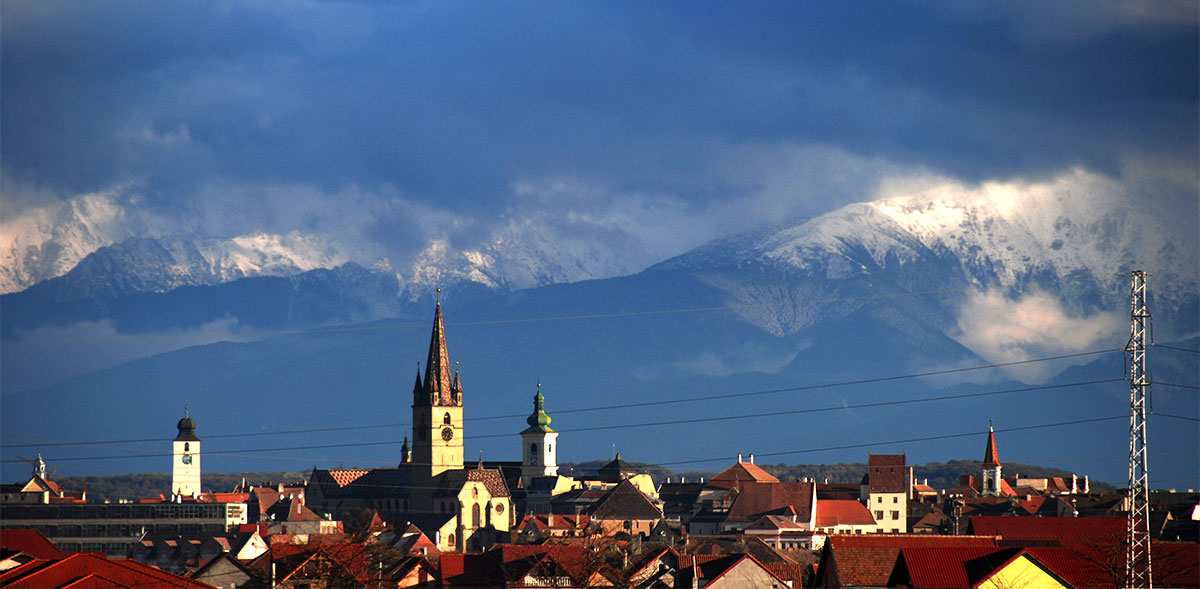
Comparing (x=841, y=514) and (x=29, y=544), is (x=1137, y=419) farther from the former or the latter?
(x=841, y=514)

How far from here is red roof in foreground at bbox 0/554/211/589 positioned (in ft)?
185

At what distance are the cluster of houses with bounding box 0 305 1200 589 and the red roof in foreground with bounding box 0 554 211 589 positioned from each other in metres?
0.12

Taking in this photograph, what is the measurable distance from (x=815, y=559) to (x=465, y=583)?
3141cm

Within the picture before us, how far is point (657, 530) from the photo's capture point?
453 ft

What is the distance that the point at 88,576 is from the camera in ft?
186

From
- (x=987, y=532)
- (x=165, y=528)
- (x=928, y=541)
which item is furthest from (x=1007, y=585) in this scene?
(x=165, y=528)

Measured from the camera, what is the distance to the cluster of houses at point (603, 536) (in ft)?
206

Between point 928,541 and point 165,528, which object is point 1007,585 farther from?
point 165,528

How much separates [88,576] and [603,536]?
160 feet

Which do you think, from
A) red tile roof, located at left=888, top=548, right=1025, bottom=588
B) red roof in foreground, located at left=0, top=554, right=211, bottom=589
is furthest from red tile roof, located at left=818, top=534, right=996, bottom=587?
red roof in foreground, located at left=0, top=554, right=211, bottom=589

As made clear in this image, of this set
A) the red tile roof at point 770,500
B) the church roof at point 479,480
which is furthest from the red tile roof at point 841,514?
the church roof at point 479,480

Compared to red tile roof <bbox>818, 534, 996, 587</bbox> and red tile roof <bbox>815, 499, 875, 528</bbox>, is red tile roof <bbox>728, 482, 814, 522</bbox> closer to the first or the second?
red tile roof <bbox>815, 499, 875, 528</bbox>

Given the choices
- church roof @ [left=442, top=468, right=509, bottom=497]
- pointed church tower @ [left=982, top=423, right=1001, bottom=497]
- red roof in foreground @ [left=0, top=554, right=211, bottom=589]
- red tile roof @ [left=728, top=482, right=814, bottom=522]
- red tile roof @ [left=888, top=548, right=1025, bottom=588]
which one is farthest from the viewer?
pointed church tower @ [left=982, top=423, right=1001, bottom=497]

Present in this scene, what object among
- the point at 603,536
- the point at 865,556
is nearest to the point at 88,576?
the point at 865,556
